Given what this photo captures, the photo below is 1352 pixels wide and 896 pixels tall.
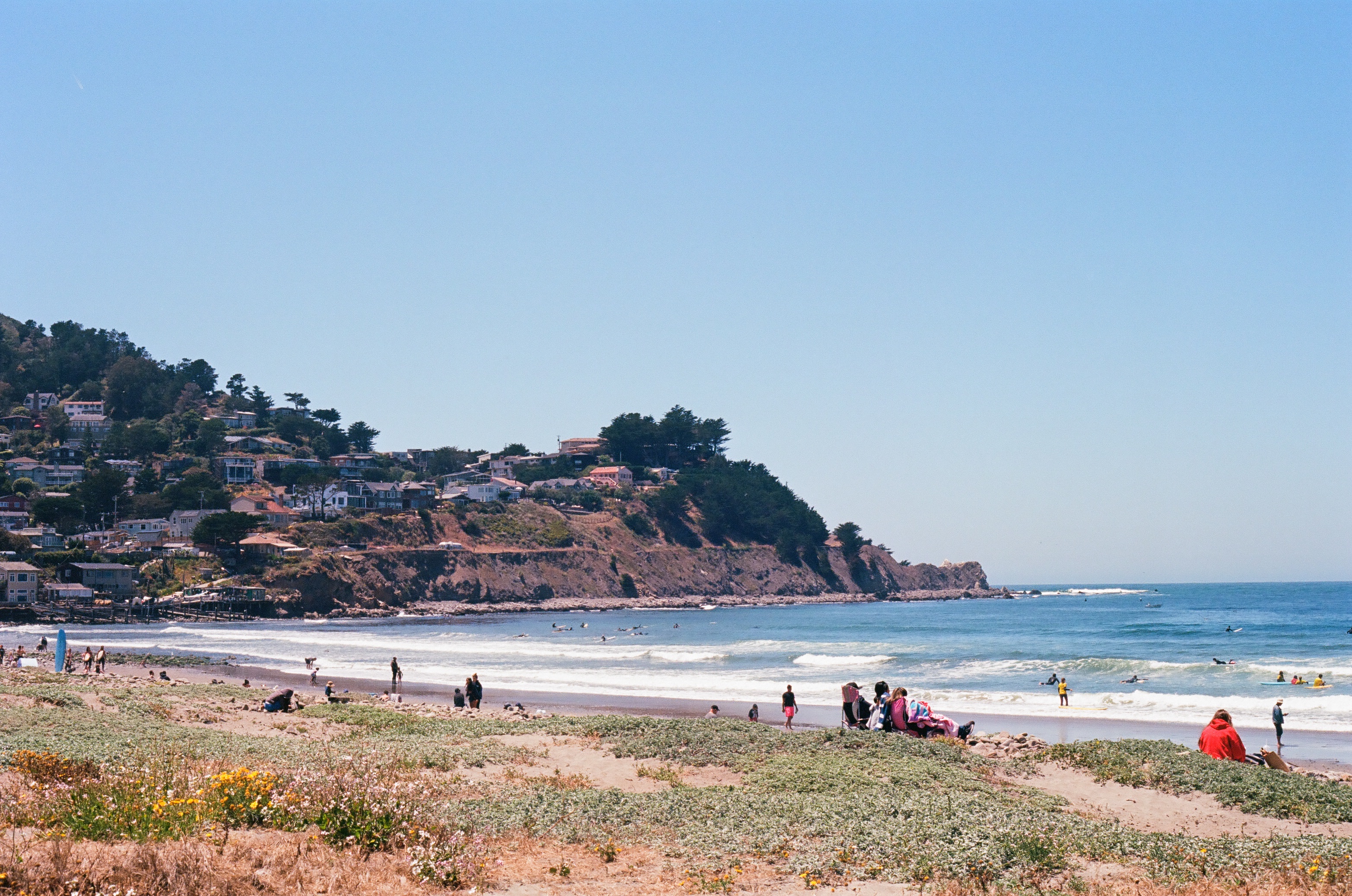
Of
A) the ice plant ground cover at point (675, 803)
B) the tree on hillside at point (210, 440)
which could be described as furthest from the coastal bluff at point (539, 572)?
the ice plant ground cover at point (675, 803)

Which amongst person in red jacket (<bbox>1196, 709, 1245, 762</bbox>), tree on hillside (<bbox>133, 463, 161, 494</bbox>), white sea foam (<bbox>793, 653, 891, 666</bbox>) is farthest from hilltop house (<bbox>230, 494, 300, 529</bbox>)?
person in red jacket (<bbox>1196, 709, 1245, 762</bbox>)

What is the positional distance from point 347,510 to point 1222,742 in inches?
4668

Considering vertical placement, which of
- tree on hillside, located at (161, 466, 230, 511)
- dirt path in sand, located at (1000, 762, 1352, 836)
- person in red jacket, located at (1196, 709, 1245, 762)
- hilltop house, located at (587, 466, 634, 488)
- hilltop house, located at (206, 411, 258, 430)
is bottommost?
dirt path in sand, located at (1000, 762, 1352, 836)

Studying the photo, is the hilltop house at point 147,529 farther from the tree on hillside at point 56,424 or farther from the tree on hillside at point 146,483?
the tree on hillside at point 56,424

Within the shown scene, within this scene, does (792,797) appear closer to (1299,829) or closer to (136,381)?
(1299,829)

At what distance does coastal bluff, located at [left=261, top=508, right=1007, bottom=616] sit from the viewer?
10438 centimetres

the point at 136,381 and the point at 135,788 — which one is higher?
the point at 136,381

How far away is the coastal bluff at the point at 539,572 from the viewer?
342 ft

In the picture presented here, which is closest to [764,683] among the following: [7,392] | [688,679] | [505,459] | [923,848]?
[688,679]

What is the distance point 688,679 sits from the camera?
132 feet

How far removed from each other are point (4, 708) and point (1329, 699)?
3437 centimetres

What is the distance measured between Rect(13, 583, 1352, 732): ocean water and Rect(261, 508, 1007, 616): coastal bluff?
8.93 m

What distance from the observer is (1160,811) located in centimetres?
1288

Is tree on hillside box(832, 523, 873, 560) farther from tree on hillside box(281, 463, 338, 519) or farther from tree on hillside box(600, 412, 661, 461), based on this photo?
tree on hillside box(281, 463, 338, 519)
